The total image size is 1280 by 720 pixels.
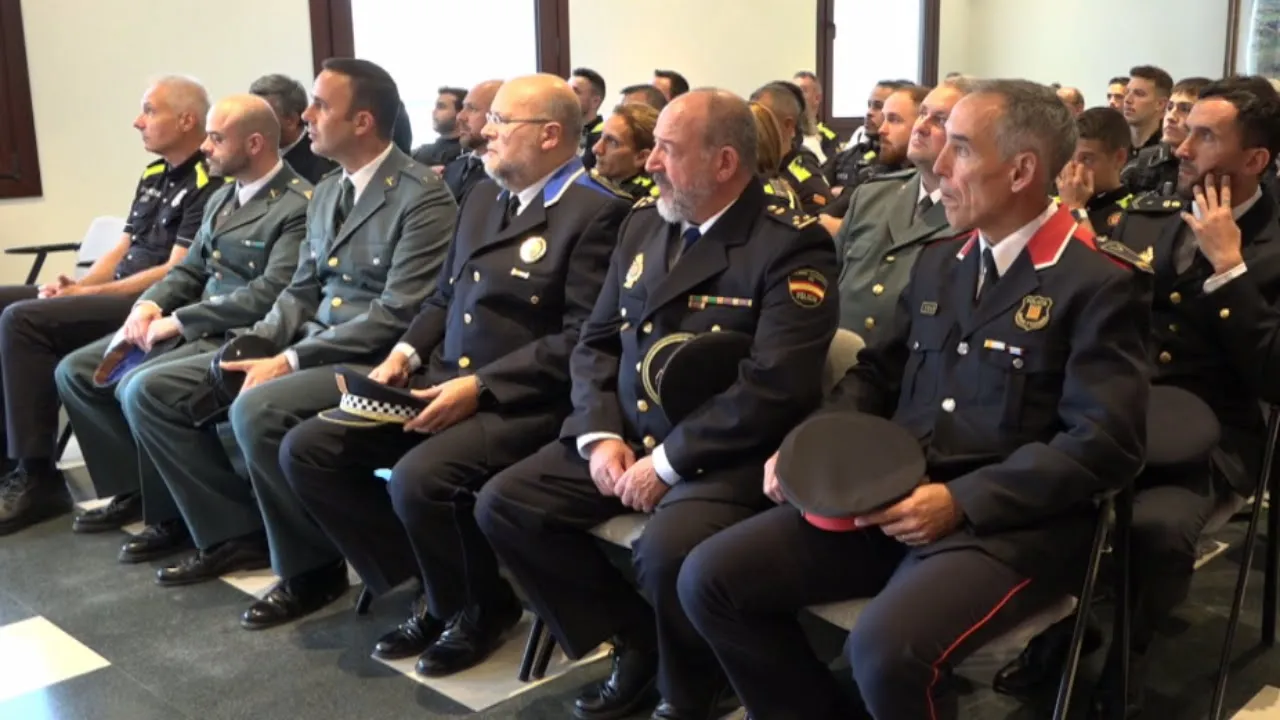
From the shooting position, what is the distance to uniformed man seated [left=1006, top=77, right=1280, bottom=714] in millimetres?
2359

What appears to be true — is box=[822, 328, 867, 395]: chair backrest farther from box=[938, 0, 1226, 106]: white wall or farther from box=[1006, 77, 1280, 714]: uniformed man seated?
box=[938, 0, 1226, 106]: white wall

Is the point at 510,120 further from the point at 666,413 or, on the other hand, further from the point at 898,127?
the point at 898,127

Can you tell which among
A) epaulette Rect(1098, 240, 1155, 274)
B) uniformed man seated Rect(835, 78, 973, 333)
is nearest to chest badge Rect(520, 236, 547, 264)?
uniformed man seated Rect(835, 78, 973, 333)

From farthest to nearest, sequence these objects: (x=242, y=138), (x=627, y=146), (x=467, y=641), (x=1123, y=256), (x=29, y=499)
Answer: (x=29, y=499) < (x=242, y=138) < (x=627, y=146) < (x=467, y=641) < (x=1123, y=256)

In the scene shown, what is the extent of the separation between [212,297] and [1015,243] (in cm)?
258

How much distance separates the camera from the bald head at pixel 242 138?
11.9ft

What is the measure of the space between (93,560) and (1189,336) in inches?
120

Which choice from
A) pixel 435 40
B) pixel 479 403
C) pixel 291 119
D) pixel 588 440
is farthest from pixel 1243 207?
pixel 435 40

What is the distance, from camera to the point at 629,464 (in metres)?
2.38

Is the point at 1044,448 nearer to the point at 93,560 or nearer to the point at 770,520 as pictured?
the point at 770,520

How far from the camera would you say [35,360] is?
377 centimetres

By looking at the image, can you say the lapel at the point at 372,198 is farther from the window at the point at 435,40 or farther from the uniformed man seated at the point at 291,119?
the window at the point at 435,40

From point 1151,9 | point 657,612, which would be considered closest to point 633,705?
point 657,612

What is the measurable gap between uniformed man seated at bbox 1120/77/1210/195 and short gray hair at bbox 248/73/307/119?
3.24m
